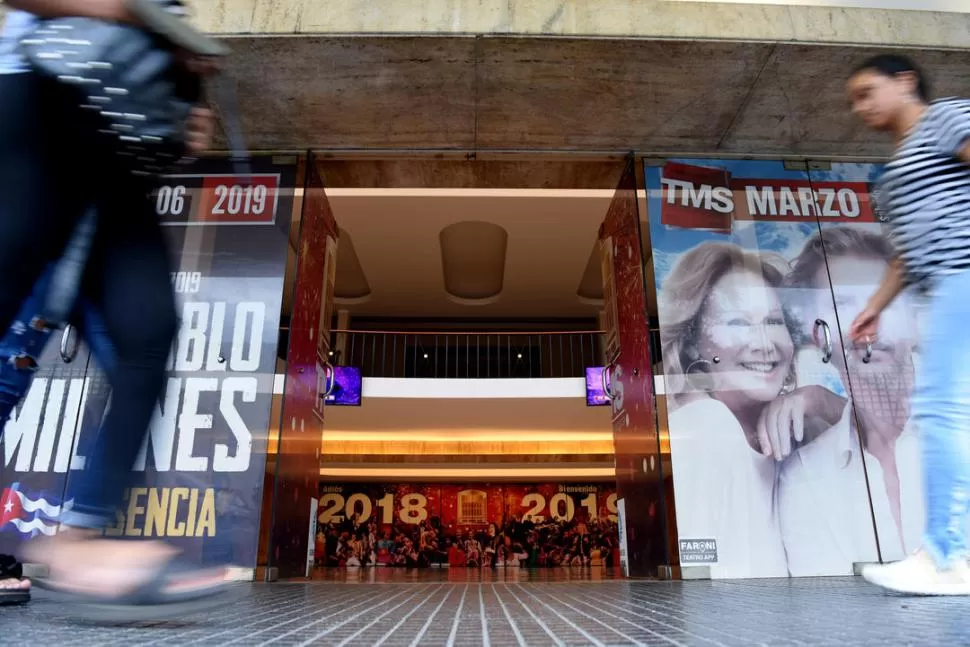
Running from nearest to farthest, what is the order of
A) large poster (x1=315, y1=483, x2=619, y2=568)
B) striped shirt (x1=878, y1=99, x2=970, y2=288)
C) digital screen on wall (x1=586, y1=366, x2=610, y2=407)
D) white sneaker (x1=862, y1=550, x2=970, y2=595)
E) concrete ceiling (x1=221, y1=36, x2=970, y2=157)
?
1. white sneaker (x1=862, y1=550, x2=970, y2=595)
2. striped shirt (x1=878, y1=99, x2=970, y2=288)
3. concrete ceiling (x1=221, y1=36, x2=970, y2=157)
4. digital screen on wall (x1=586, y1=366, x2=610, y2=407)
5. large poster (x1=315, y1=483, x2=619, y2=568)

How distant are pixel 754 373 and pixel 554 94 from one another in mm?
2018

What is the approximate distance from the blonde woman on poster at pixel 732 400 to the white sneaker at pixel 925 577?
2.15 meters

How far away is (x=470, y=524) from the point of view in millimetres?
14055

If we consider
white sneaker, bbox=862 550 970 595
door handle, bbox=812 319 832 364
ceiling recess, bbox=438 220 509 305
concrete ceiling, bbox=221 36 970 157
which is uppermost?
ceiling recess, bbox=438 220 509 305

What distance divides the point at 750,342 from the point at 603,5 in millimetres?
2094

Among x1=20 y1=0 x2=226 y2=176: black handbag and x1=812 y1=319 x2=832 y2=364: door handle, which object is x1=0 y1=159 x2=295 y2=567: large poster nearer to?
x1=20 y1=0 x2=226 y2=176: black handbag

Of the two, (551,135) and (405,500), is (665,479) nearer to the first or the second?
(551,135)

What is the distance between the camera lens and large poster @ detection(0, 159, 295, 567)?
350 centimetres

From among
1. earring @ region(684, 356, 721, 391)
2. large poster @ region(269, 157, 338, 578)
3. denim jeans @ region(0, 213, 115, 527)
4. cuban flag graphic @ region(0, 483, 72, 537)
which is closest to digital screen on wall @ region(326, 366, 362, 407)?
large poster @ region(269, 157, 338, 578)

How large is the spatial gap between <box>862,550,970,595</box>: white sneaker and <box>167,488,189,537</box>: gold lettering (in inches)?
126

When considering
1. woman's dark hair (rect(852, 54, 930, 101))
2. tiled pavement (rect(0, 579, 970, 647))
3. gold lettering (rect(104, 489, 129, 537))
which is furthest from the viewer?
woman's dark hair (rect(852, 54, 930, 101))

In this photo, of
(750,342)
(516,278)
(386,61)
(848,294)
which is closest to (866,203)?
(848,294)

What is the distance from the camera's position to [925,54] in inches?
143

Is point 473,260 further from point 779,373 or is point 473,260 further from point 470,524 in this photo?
point 779,373
